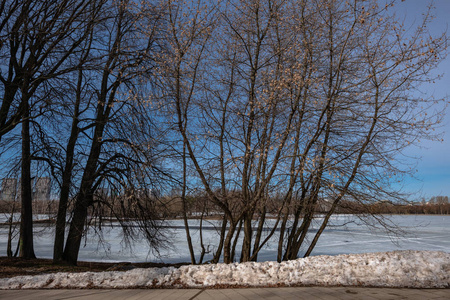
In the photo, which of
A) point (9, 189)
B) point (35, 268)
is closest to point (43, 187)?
point (9, 189)

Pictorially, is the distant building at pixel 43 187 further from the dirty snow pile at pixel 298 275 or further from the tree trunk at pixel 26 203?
the dirty snow pile at pixel 298 275

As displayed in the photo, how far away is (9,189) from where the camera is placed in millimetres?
14922

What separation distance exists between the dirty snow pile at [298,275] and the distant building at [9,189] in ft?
22.6

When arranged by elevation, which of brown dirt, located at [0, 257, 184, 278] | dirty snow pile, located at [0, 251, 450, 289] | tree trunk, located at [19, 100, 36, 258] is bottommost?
brown dirt, located at [0, 257, 184, 278]

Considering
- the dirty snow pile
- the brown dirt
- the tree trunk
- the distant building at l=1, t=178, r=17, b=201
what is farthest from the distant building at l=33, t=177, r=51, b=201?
the dirty snow pile

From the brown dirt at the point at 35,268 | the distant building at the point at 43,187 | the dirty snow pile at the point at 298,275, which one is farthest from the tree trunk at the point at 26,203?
the dirty snow pile at the point at 298,275

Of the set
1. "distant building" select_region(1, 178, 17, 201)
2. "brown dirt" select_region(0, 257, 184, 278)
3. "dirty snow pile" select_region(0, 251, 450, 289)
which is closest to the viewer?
"dirty snow pile" select_region(0, 251, 450, 289)

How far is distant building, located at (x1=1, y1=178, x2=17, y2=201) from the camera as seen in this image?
561 inches

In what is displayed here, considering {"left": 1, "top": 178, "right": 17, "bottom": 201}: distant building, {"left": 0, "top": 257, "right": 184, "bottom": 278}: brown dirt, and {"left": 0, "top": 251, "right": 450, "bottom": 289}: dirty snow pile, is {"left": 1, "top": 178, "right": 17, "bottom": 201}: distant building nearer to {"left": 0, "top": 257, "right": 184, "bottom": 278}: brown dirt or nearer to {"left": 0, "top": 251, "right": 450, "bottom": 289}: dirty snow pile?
{"left": 0, "top": 257, "right": 184, "bottom": 278}: brown dirt

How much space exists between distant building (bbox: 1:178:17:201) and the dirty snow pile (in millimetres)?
6882

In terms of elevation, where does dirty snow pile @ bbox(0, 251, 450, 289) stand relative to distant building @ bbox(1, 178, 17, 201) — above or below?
below

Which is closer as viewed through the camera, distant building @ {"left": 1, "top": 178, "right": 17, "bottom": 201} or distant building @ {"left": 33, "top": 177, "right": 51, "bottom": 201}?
distant building @ {"left": 1, "top": 178, "right": 17, "bottom": 201}

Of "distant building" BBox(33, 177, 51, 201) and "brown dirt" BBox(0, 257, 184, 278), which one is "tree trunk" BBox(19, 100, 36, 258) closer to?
"distant building" BBox(33, 177, 51, 201)

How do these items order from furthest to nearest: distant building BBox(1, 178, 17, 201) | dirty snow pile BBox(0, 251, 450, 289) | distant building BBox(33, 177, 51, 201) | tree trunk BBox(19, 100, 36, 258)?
distant building BBox(33, 177, 51, 201) < distant building BBox(1, 178, 17, 201) < tree trunk BBox(19, 100, 36, 258) < dirty snow pile BBox(0, 251, 450, 289)
